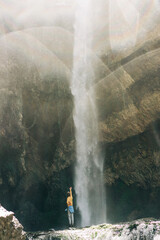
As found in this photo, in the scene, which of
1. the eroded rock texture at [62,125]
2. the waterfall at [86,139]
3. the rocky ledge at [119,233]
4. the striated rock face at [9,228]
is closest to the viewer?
the striated rock face at [9,228]

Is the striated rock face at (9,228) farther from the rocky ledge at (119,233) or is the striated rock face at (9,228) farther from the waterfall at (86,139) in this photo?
the waterfall at (86,139)

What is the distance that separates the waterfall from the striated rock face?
11614mm

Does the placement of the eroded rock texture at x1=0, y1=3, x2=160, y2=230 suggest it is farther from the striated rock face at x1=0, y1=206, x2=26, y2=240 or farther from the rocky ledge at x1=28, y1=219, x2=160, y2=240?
the striated rock face at x1=0, y1=206, x2=26, y2=240

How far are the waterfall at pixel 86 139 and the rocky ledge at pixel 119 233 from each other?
24.1 ft

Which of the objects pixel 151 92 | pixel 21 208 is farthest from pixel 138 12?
pixel 21 208

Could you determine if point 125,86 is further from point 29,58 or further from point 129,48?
point 29,58

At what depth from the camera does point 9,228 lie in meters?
8.97

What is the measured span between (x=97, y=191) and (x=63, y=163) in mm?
3106

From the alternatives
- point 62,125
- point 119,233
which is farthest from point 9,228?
point 62,125

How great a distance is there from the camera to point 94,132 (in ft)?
71.4

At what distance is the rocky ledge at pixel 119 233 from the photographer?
34.1 ft

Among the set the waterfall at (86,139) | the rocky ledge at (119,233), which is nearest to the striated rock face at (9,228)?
the rocky ledge at (119,233)

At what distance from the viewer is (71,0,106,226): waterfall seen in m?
20.9

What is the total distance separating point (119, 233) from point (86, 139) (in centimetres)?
1106
